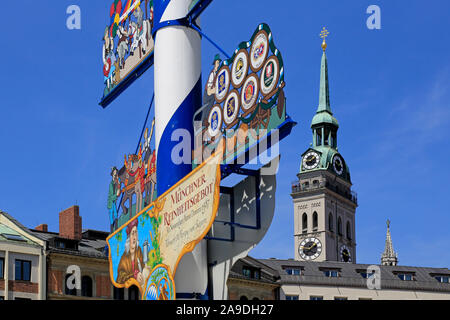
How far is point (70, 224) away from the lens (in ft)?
219

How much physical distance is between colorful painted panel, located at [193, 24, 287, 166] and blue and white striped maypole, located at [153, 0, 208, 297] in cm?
67

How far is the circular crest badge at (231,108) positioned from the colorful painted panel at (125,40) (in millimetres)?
6924

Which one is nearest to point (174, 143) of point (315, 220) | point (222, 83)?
point (222, 83)

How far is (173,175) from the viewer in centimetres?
2969

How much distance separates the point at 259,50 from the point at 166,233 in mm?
6202

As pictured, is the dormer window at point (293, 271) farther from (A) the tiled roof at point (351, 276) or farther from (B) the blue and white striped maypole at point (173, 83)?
(B) the blue and white striped maypole at point (173, 83)

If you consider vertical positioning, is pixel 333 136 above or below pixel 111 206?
above

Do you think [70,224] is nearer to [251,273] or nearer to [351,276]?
[251,273]

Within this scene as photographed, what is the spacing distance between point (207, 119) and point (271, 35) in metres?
3.95

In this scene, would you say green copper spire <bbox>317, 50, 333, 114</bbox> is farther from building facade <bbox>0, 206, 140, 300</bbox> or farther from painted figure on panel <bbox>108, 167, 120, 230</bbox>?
painted figure on panel <bbox>108, 167, 120, 230</bbox>

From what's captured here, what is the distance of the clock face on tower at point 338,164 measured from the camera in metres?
160

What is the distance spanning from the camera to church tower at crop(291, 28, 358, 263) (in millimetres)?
155625

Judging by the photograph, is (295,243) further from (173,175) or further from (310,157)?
(173,175)
